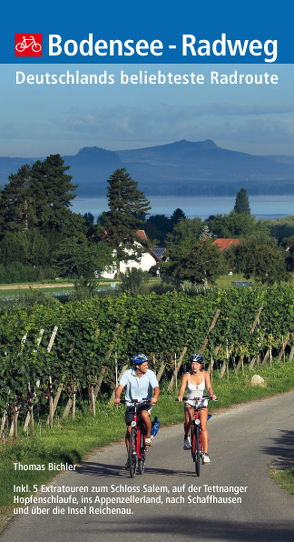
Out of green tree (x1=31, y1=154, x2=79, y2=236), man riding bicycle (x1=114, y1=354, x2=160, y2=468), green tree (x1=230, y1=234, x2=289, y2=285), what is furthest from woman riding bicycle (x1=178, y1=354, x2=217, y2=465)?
green tree (x1=31, y1=154, x2=79, y2=236)

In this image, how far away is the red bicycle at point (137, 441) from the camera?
9.68m

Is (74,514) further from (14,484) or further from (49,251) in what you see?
(49,251)

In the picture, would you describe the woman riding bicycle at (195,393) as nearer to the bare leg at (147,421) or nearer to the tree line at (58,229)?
the bare leg at (147,421)

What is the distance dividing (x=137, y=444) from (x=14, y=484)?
1.80m

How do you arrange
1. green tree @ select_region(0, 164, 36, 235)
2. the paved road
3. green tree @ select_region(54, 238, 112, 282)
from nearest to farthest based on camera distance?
the paved road → green tree @ select_region(54, 238, 112, 282) → green tree @ select_region(0, 164, 36, 235)

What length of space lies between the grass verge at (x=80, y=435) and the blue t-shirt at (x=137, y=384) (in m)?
1.79

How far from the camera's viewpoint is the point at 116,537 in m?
7.25

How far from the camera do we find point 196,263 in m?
101

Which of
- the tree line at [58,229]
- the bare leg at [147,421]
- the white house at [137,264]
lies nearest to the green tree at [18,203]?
the tree line at [58,229]

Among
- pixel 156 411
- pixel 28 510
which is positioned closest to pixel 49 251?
pixel 156 411

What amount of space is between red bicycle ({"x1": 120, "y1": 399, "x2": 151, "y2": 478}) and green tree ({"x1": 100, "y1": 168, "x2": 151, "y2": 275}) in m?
110

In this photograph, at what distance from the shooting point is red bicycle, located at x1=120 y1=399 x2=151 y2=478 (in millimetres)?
9680

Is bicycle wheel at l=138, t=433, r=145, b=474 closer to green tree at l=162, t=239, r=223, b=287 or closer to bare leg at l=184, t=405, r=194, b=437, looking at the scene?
bare leg at l=184, t=405, r=194, b=437
